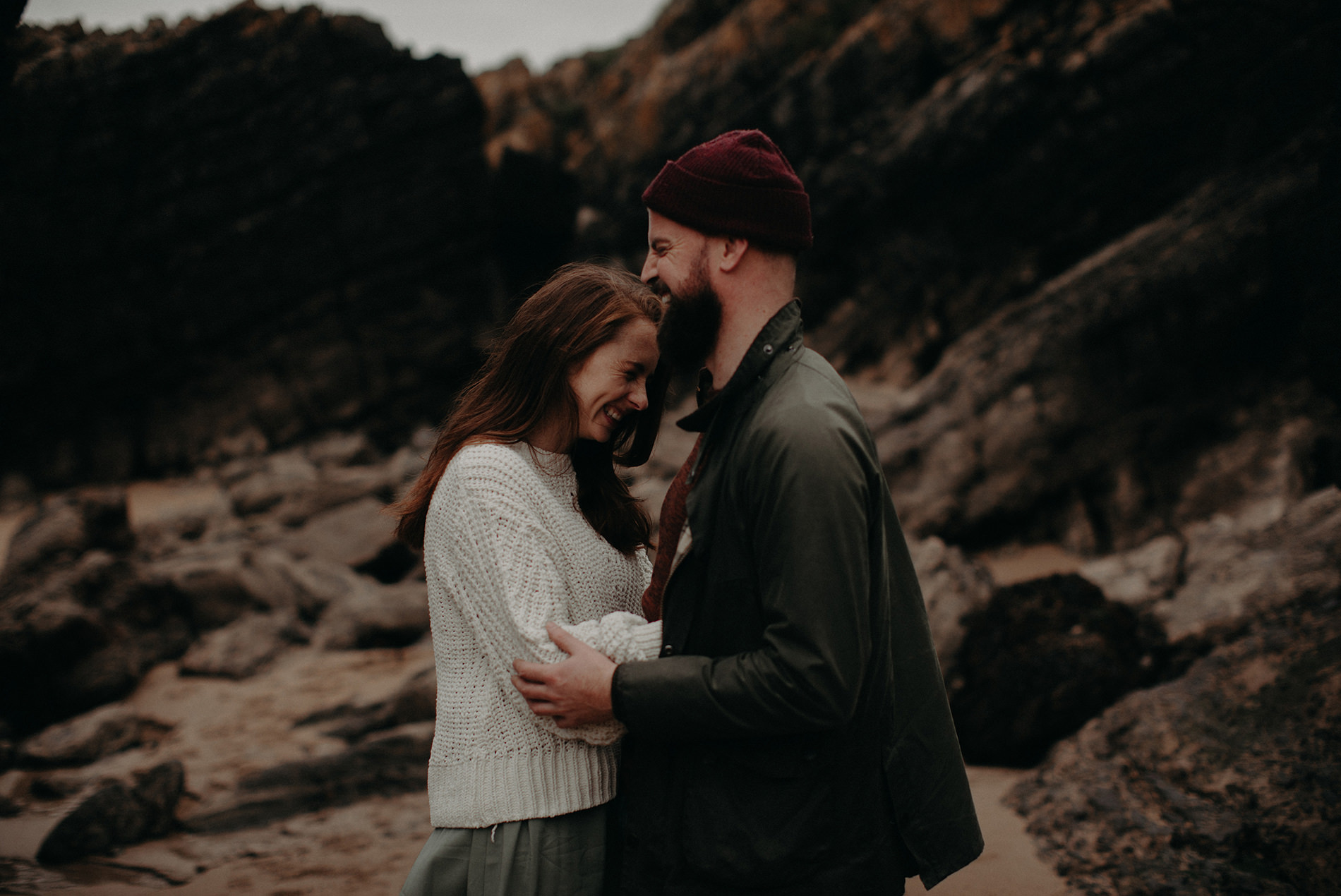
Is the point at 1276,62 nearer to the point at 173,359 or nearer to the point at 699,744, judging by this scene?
the point at 699,744

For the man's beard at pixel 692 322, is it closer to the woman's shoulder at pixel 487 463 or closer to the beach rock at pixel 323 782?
the woman's shoulder at pixel 487 463

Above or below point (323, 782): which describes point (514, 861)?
above

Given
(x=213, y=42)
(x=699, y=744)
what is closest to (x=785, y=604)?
(x=699, y=744)

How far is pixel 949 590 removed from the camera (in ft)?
18.5

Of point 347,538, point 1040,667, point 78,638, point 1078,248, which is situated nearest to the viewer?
point 1040,667

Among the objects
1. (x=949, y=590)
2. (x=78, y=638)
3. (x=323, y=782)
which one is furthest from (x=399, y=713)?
(x=949, y=590)

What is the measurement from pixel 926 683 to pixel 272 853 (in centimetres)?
457

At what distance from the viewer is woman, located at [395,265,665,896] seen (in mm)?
1826

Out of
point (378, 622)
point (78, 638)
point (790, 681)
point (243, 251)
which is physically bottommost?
point (378, 622)

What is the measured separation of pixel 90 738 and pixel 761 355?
7828 mm

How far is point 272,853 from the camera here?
15.7 feet

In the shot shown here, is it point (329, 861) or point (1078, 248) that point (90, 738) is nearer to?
point (329, 861)

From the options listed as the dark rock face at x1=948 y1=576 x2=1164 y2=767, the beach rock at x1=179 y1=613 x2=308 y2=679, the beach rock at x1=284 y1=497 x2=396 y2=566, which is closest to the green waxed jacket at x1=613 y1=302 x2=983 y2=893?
the dark rock face at x1=948 y1=576 x2=1164 y2=767

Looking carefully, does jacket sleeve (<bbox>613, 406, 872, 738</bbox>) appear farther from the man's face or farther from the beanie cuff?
the beanie cuff
